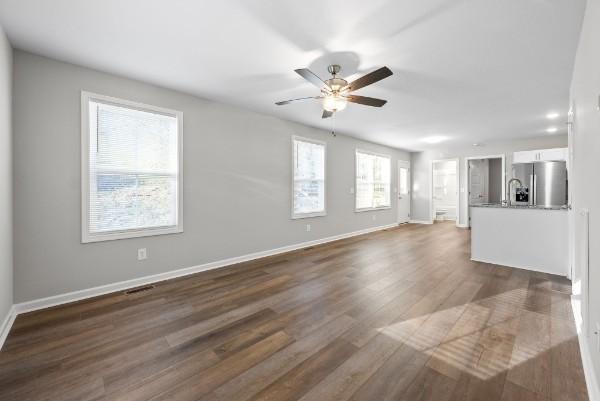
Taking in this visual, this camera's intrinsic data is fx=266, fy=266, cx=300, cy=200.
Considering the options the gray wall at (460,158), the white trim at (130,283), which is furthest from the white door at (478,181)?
the white trim at (130,283)

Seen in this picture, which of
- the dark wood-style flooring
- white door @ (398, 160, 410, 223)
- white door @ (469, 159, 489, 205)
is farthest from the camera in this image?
white door @ (398, 160, 410, 223)

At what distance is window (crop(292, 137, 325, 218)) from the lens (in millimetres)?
5238

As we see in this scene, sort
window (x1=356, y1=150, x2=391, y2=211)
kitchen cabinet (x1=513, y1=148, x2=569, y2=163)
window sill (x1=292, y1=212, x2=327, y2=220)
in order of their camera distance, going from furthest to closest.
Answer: window (x1=356, y1=150, x2=391, y2=211) → window sill (x1=292, y1=212, x2=327, y2=220) → kitchen cabinet (x1=513, y1=148, x2=569, y2=163)

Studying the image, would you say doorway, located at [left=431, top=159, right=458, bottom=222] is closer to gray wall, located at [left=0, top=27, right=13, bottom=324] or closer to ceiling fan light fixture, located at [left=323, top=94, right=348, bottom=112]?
ceiling fan light fixture, located at [left=323, top=94, right=348, bottom=112]

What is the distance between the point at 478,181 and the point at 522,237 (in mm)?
5840

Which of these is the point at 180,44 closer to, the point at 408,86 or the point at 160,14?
the point at 160,14

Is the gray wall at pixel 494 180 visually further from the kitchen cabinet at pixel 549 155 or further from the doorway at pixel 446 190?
the kitchen cabinet at pixel 549 155

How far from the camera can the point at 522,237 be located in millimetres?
3852

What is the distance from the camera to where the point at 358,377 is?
165cm

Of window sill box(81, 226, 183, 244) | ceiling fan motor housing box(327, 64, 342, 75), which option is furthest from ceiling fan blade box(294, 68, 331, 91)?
window sill box(81, 226, 183, 244)

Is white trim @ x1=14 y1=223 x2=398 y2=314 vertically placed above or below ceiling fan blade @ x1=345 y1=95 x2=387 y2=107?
below

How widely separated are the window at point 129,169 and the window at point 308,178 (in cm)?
226

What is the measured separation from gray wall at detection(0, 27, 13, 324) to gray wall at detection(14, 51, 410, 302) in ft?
0.41

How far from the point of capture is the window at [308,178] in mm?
5238
